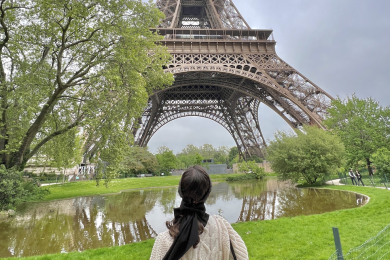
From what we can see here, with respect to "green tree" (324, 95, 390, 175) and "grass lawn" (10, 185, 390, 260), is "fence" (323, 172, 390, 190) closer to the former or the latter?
"green tree" (324, 95, 390, 175)

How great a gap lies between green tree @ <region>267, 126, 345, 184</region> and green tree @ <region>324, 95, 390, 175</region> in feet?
15.8

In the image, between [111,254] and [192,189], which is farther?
[111,254]

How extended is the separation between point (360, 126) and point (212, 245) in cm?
2250

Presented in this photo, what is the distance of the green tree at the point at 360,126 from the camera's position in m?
17.7

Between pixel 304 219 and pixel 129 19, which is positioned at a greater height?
pixel 129 19

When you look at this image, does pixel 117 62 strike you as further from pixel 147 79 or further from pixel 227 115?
pixel 227 115

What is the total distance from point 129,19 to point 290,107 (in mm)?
15244

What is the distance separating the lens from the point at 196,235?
3.71ft

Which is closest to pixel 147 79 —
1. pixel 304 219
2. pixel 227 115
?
pixel 304 219

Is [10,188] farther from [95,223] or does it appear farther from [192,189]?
[192,189]

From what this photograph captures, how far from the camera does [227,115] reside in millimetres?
33781

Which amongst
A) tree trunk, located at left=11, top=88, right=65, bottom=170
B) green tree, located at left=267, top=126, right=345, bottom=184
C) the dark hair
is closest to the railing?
green tree, located at left=267, top=126, right=345, bottom=184

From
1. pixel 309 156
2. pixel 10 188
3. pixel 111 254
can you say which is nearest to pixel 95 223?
pixel 10 188

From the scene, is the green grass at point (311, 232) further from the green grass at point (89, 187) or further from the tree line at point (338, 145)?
the green grass at point (89, 187)
